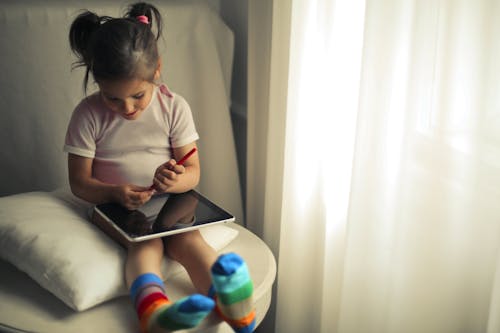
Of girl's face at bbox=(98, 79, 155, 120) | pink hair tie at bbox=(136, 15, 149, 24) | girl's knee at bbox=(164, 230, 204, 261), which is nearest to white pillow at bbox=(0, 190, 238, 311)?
girl's knee at bbox=(164, 230, 204, 261)

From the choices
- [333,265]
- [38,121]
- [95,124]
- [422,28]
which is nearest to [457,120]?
[422,28]

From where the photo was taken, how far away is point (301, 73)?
1226 mm

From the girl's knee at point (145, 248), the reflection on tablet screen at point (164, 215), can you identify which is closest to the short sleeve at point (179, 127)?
the reflection on tablet screen at point (164, 215)

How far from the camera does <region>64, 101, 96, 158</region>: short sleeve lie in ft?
3.65

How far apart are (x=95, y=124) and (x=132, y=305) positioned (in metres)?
0.37

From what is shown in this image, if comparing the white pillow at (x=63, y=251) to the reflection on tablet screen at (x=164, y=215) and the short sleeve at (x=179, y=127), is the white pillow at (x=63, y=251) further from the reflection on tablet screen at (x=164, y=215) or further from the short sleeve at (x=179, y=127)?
the short sleeve at (x=179, y=127)

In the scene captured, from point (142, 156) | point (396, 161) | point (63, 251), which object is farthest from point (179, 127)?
point (396, 161)

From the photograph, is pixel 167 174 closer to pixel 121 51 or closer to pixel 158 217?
pixel 158 217

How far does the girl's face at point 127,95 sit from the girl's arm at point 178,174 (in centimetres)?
12

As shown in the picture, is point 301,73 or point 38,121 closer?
point 301,73

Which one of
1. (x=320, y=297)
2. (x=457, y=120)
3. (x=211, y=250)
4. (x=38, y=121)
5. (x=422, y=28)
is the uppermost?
(x=422, y=28)

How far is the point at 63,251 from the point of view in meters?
1.00

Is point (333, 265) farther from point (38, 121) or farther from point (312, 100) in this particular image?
point (38, 121)

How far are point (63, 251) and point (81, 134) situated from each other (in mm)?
244
